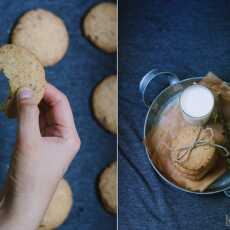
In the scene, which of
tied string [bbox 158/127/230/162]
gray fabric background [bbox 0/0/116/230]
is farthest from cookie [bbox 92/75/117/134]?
tied string [bbox 158/127/230/162]

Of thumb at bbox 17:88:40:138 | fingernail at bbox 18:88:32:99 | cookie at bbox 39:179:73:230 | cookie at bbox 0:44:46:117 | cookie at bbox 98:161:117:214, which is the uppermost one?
cookie at bbox 0:44:46:117

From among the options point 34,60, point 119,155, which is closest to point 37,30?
point 34,60

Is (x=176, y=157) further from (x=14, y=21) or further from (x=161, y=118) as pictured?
(x=14, y=21)

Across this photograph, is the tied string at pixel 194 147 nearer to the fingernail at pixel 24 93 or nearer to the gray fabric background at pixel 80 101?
the gray fabric background at pixel 80 101

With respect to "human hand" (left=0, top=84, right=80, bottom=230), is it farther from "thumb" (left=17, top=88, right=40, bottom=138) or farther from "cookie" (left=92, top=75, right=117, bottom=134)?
"cookie" (left=92, top=75, right=117, bottom=134)

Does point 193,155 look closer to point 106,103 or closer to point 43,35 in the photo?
point 106,103

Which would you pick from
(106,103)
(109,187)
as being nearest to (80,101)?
(106,103)

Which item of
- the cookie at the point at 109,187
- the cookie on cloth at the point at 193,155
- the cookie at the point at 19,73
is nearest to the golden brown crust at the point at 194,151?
the cookie on cloth at the point at 193,155
